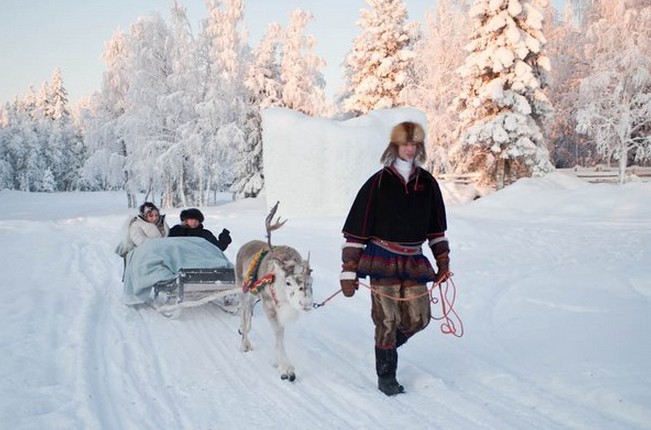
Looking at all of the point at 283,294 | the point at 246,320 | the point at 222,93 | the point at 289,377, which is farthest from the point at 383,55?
the point at 289,377

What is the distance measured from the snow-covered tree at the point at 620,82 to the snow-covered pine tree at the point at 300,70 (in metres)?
15.5

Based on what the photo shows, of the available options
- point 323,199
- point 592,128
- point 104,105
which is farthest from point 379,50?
point 104,105

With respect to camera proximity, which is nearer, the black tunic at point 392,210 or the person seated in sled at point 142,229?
the black tunic at point 392,210

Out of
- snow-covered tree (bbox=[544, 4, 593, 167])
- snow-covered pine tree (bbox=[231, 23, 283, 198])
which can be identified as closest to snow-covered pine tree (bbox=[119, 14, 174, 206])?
snow-covered pine tree (bbox=[231, 23, 283, 198])

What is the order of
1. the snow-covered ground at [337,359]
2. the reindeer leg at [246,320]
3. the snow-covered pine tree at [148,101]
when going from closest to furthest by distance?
the snow-covered ground at [337,359]
the reindeer leg at [246,320]
the snow-covered pine tree at [148,101]

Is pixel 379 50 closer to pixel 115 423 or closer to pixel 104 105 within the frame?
pixel 104 105

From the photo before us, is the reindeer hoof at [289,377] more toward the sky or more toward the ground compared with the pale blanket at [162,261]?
more toward the ground

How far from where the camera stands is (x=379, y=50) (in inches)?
1174

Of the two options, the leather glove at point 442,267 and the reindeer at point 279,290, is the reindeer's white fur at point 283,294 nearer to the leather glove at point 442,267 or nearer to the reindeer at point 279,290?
the reindeer at point 279,290

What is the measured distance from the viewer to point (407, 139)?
446cm

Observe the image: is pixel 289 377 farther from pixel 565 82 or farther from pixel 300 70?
pixel 565 82

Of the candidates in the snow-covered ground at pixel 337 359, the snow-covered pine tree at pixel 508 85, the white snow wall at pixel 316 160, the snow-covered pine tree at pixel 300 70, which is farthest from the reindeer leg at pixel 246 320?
the snow-covered pine tree at pixel 300 70

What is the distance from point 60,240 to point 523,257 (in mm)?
13362

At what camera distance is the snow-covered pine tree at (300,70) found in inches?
1280
